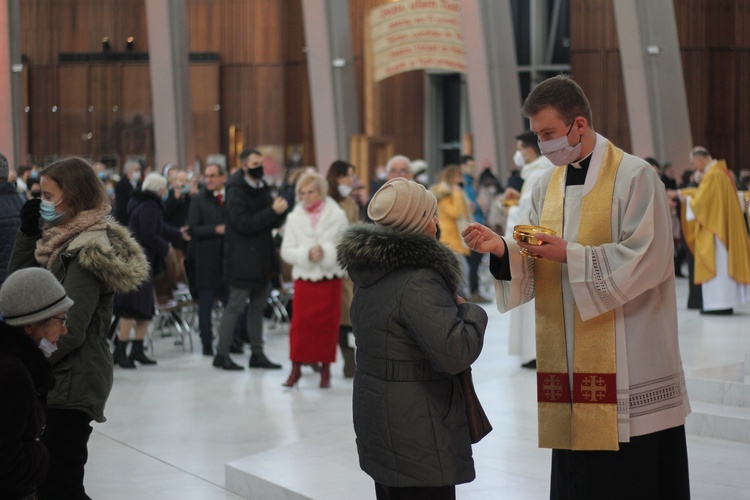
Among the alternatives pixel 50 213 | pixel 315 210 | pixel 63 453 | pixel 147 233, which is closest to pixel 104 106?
pixel 147 233

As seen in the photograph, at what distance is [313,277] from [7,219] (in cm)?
280

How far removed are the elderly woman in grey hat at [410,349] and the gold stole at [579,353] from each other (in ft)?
1.14

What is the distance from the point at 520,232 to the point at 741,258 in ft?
24.7

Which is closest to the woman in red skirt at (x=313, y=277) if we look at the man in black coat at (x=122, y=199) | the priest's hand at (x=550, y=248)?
the man in black coat at (x=122, y=199)

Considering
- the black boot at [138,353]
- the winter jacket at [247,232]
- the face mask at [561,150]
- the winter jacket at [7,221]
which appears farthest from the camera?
the black boot at [138,353]

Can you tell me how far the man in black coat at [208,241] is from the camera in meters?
9.18

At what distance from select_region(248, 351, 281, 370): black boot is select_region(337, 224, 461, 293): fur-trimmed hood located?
211 inches

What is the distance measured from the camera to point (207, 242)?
9227 millimetres

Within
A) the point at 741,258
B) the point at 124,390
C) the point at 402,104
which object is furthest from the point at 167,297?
the point at 402,104

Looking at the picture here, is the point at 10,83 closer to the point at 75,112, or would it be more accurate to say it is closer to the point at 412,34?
the point at 75,112

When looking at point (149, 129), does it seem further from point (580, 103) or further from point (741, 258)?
point (580, 103)

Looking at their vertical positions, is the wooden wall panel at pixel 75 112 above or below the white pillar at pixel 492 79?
above

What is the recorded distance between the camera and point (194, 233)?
9.20 meters

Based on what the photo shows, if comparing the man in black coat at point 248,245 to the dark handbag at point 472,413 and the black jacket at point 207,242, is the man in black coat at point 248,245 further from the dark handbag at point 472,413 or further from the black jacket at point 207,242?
the dark handbag at point 472,413
